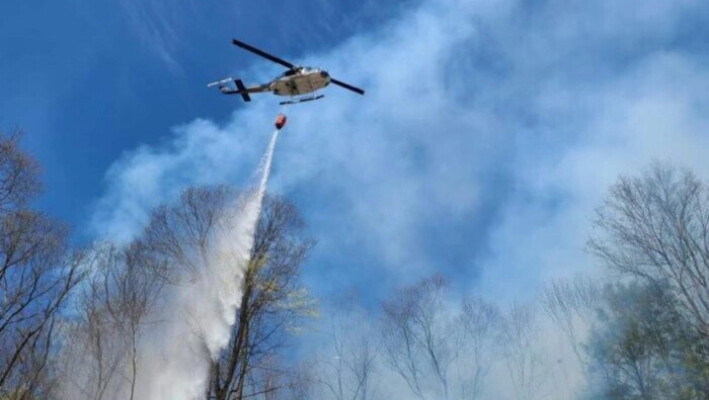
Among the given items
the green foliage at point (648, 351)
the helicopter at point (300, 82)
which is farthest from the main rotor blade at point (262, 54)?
the green foliage at point (648, 351)

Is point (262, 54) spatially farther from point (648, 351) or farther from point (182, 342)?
point (648, 351)

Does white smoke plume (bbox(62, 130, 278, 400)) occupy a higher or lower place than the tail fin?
lower

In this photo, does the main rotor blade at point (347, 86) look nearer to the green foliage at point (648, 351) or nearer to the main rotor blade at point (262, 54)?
the main rotor blade at point (262, 54)

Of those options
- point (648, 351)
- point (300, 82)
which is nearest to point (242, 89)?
point (300, 82)

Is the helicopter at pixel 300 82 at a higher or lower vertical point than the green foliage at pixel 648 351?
higher

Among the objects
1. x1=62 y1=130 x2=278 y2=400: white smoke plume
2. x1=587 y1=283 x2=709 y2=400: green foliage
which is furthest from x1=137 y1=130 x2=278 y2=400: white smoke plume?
x1=587 y1=283 x2=709 y2=400: green foliage

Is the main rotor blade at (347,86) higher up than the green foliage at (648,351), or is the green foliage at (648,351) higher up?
the main rotor blade at (347,86)

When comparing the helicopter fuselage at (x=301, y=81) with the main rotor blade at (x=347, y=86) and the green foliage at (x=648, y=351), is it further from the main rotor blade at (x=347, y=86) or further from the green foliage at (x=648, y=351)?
the green foliage at (x=648, y=351)

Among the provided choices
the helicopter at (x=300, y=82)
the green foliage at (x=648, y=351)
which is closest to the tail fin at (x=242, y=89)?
the helicopter at (x=300, y=82)

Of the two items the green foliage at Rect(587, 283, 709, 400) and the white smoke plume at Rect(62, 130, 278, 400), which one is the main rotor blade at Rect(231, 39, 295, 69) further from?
the green foliage at Rect(587, 283, 709, 400)

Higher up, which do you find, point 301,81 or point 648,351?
point 301,81

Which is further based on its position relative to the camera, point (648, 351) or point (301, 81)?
point (648, 351)

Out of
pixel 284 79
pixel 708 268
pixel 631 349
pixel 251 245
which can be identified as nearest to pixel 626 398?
pixel 631 349

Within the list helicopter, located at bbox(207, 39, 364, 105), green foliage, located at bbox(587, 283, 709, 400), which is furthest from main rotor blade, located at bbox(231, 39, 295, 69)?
green foliage, located at bbox(587, 283, 709, 400)
